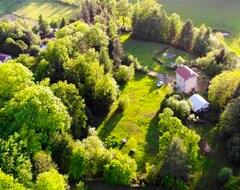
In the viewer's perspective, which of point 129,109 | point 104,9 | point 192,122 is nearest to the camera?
point 192,122

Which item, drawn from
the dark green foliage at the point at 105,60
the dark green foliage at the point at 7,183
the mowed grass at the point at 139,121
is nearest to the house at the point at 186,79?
the mowed grass at the point at 139,121

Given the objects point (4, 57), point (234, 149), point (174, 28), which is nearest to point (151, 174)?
point (234, 149)

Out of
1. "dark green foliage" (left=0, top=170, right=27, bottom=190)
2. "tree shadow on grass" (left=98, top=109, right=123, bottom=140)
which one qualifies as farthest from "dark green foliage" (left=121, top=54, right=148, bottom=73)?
"dark green foliage" (left=0, top=170, right=27, bottom=190)

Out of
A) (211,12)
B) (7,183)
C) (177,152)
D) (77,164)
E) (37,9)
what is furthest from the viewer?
(37,9)

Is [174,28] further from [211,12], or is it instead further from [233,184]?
[233,184]

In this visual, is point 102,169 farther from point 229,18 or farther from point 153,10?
point 229,18

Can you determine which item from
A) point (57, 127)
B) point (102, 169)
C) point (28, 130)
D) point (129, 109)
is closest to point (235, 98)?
point (129, 109)
